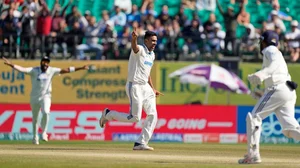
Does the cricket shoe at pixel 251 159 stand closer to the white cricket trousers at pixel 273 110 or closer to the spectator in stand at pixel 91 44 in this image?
the white cricket trousers at pixel 273 110

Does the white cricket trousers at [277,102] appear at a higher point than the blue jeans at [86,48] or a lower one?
lower

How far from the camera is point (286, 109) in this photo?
14.6m

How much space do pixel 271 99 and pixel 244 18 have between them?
597 inches

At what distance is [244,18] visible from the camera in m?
29.5

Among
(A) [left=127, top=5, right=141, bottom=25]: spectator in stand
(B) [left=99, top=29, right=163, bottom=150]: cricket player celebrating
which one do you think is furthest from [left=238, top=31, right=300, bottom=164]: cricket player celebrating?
(A) [left=127, top=5, right=141, bottom=25]: spectator in stand

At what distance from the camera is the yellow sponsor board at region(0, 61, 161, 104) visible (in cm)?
2908

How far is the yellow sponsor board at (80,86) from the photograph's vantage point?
95.4 feet

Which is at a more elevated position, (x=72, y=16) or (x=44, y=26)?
(x=72, y=16)

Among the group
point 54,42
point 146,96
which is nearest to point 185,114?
point 54,42

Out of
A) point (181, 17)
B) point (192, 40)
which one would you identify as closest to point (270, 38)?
point (192, 40)

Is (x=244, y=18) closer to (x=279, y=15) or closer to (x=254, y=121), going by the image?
(x=279, y=15)

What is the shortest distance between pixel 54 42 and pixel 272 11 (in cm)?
686

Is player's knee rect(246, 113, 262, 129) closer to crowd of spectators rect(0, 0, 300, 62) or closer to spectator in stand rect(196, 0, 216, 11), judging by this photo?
crowd of spectators rect(0, 0, 300, 62)

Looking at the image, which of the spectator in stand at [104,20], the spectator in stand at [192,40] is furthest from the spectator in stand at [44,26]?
the spectator in stand at [192,40]
